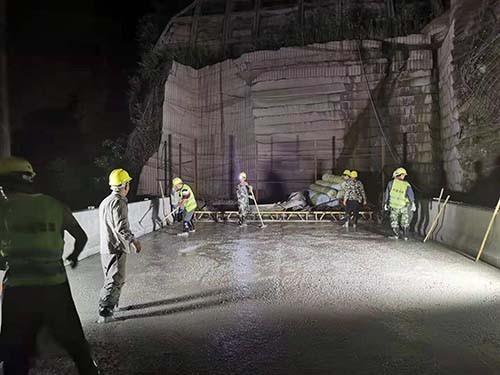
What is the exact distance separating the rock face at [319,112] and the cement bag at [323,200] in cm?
214

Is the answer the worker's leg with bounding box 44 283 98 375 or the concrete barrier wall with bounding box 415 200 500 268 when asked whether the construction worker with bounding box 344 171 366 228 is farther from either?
the worker's leg with bounding box 44 283 98 375

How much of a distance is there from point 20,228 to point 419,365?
3346mm

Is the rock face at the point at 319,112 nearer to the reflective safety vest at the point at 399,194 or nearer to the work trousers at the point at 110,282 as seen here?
the reflective safety vest at the point at 399,194

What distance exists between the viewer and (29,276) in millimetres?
2932

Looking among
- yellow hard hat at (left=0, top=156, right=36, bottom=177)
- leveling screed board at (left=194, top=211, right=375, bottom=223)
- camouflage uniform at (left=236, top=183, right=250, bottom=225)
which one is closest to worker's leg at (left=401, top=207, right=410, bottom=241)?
leveling screed board at (left=194, top=211, right=375, bottom=223)

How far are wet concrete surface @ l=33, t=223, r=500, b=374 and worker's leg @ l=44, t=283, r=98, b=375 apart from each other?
0.66 meters

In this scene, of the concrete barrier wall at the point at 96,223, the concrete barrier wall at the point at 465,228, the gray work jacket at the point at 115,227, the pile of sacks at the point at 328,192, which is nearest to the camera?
the gray work jacket at the point at 115,227

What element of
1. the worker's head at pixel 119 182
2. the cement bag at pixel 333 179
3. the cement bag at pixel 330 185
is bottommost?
the cement bag at pixel 330 185

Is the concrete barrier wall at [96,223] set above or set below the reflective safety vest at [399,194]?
below

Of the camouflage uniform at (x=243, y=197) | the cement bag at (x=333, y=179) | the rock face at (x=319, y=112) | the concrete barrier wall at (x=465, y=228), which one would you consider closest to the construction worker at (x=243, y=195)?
the camouflage uniform at (x=243, y=197)

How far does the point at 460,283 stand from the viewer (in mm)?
6441

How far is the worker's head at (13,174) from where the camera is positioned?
2998 mm

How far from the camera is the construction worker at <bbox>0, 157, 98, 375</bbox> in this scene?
2910 millimetres

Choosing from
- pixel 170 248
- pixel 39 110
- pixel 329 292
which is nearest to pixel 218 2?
pixel 39 110
